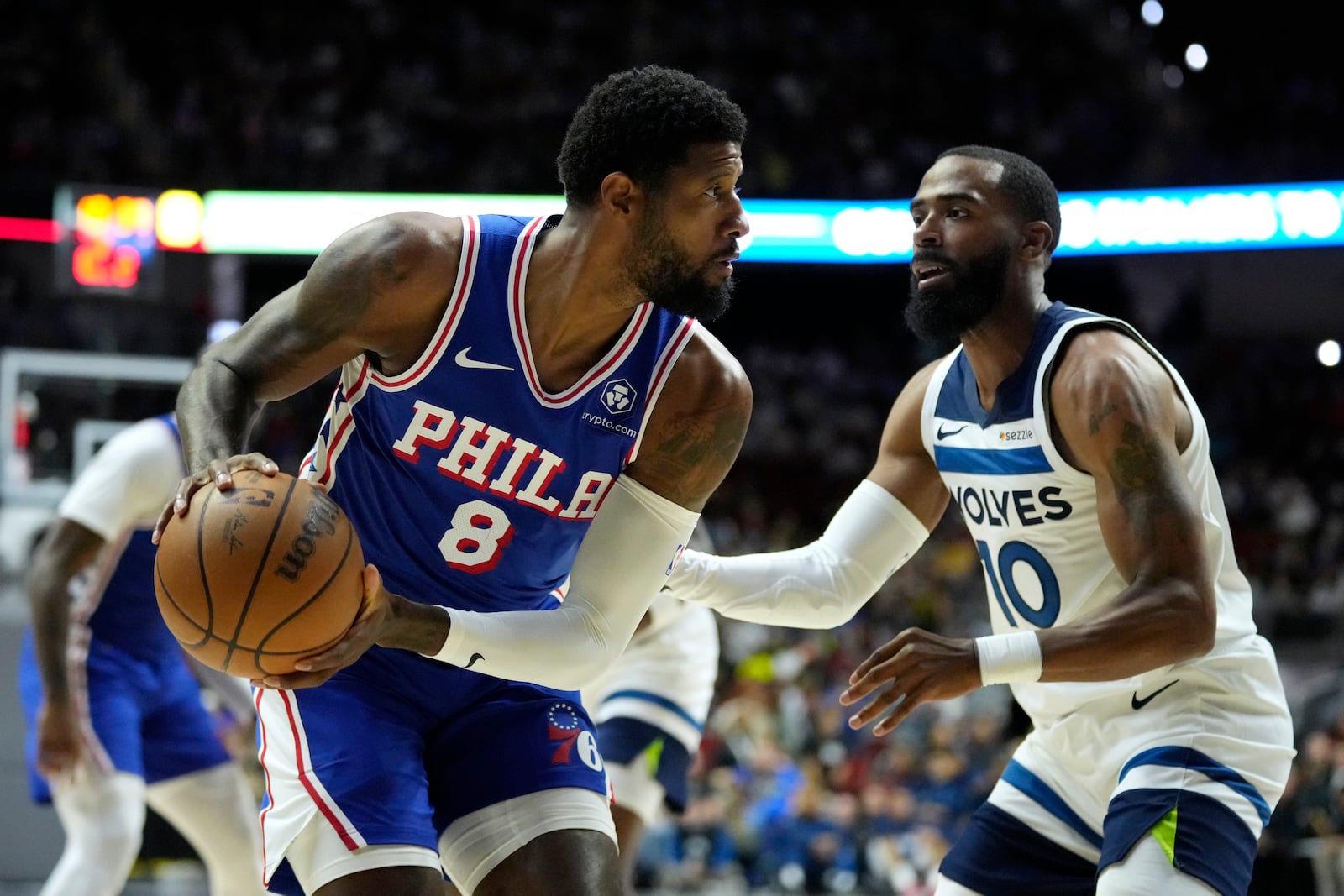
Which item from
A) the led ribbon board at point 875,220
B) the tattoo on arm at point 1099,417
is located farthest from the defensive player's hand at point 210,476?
the led ribbon board at point 875,220

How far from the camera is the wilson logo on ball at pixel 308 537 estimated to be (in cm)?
234

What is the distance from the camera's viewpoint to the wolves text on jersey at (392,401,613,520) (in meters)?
2.82

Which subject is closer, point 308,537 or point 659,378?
point 308,537

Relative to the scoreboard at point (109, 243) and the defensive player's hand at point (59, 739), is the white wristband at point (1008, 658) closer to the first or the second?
the defensive player's hand at point (59, 739)

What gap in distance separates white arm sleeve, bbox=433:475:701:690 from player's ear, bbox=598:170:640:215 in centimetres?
57

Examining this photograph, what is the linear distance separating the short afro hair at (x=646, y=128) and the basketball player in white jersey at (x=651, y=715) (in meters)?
2.07

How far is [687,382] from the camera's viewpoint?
2.99 meters

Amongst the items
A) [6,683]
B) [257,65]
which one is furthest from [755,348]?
[6,683]

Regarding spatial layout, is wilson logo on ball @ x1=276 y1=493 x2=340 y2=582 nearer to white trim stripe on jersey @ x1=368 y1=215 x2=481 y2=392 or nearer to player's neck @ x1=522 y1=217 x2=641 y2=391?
white trim stripe on jersey @ x1=368 y1=215 x2=481 y2=392

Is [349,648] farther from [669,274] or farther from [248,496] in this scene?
[669,274]

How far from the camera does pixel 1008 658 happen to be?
2758 mm

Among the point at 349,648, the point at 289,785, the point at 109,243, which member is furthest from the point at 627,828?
the point at 109,243

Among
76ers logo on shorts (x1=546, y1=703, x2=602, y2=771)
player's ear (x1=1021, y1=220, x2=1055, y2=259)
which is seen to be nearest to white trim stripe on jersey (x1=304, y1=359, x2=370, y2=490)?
76ers logo on shorts (x1=546, y1=703, x2=602, y2=771)

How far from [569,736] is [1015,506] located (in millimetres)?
1130
